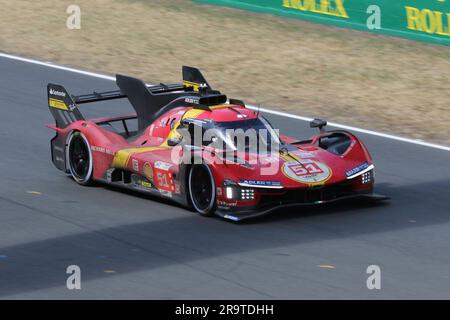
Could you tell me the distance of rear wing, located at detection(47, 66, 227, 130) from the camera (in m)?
14.6

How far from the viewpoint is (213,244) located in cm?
1241

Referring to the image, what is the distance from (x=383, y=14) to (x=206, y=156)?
10.2m

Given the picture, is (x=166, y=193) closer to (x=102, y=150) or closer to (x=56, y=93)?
(x=102, y=150)

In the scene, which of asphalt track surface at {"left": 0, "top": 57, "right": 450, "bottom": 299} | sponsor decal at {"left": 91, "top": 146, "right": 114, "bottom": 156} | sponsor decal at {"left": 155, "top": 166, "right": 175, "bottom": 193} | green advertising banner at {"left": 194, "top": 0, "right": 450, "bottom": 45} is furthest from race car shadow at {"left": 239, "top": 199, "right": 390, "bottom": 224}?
green advertising banner at {"left": 194, "top": 0, "right": 450, "bottom": 45}

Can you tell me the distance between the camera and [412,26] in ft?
73.0

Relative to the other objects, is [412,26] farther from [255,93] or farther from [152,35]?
[152,35]

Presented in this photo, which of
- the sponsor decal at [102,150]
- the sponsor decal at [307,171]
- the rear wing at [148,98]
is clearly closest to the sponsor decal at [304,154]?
the sponsor decal at [307,171]

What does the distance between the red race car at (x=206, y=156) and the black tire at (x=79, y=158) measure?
0.01 m

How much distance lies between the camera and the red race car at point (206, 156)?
13.1 meters

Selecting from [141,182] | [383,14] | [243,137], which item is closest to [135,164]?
[141,182]

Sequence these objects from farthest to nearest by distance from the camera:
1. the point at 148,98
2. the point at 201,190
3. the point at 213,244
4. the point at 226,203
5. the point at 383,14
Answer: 1. the point at 383,14
2. the point at 148,98
3. the point at 201,190
4. the point at 226,203
5. the point at 213,244

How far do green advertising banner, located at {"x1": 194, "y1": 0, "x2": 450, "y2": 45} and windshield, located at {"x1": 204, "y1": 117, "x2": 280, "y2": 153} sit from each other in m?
8.16
